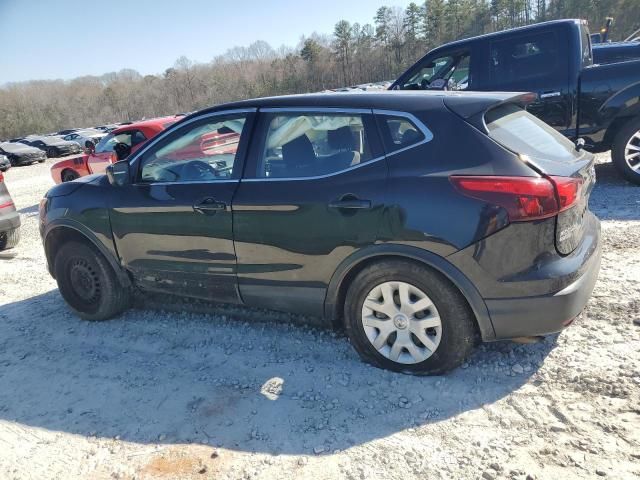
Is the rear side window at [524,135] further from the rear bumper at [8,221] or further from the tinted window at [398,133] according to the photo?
the rear bumper at [8,221]

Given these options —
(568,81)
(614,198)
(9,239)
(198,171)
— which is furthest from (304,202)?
(9,239)

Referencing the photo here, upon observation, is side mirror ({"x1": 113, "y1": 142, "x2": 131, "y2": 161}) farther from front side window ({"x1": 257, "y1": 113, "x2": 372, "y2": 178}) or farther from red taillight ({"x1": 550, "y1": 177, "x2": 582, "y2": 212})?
red taillight ({"x1": 550, "y1": 177, "x2": 582, "y2": 212})

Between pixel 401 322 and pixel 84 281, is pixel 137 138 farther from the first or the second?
pixel 401 322

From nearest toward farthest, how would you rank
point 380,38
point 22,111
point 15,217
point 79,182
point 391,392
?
point 391,392 < point 79,182 < point 15,217 < point 22,111 < point 380,38

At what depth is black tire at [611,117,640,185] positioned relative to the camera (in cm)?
632

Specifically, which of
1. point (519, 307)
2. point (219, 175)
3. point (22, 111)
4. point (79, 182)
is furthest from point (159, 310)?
point (22, 111)

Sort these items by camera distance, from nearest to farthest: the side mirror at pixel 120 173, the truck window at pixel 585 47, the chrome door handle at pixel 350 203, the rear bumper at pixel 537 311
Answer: the rear bumper at pixel 537 311 < the chrome door handle at pixel 350 203 < the side mirror at pixel 120 173 < the truck window at pixel 585 47

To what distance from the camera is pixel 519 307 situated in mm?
2754

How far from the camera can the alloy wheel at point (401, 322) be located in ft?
9.69

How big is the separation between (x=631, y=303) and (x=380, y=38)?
76766mm

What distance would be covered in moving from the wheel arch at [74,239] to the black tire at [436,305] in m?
2.16

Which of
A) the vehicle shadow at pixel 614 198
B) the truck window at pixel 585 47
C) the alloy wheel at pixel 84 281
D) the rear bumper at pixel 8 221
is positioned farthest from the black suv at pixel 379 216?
the truck window at pixel 585 47

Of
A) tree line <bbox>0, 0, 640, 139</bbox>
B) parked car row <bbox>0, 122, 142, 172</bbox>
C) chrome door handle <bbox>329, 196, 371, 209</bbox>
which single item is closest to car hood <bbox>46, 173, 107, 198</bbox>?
chrome door handle <bbox>329, 196, 371, 209</bbox>

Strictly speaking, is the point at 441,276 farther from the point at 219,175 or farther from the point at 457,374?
the point at 219,175
